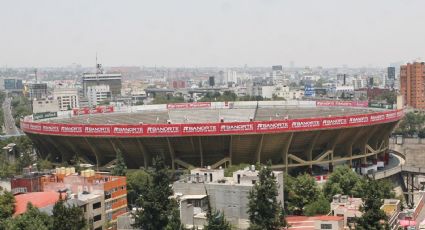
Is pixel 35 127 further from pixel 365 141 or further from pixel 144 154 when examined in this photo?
pixel 365 141

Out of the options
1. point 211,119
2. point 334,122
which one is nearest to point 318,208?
point 334,122

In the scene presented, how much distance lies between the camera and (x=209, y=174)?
51344 millimetres

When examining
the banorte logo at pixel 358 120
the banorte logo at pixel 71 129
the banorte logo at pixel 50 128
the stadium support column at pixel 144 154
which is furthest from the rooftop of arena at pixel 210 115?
the stadium support column at pixel 144 154

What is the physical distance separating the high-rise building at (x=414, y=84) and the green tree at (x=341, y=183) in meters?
109

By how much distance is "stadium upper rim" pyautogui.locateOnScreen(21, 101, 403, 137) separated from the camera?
216ft

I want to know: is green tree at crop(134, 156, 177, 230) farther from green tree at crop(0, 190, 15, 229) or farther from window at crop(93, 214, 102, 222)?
green tree at crop(0, 190, 15, 229)

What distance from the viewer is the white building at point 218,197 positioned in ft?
148

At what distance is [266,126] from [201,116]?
1054 inches

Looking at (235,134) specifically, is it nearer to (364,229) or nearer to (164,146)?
(164,146)

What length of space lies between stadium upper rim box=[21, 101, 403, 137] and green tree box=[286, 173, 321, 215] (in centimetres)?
1219

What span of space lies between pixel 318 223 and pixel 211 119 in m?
47.9

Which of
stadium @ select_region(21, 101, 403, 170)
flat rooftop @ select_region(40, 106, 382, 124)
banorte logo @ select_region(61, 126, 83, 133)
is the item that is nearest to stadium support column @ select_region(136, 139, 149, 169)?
stadium @ select_region(21, 101, 403, 170)

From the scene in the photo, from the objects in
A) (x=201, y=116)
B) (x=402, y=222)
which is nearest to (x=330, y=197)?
(x=402, y=222)

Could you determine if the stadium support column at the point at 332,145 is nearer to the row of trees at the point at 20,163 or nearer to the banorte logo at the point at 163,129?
the banorte logo at the point at 163,129
